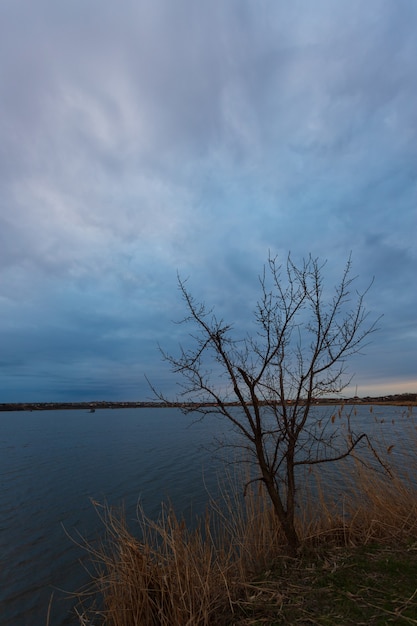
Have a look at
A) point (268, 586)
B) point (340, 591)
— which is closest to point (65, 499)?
point (268, 586)

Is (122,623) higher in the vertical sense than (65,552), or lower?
higher

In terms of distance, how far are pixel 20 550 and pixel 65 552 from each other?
118 centimetres

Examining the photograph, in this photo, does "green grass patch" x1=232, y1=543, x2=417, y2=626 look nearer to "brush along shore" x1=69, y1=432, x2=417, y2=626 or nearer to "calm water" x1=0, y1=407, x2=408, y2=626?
"brush along shore" x1=69, y1=432, x2=417, y2=626

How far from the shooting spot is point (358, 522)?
22.4 ft

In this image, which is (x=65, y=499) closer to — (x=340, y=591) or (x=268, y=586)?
(x=268, y=586)

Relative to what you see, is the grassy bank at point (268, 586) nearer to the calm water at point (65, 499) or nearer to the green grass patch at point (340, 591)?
the green grass patch at point (340, 591)

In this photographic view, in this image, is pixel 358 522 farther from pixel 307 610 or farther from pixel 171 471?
pixel 171 471

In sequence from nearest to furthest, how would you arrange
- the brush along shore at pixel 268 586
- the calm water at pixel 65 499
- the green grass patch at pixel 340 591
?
the green grass patch at pixel 340 591 → the brush along shore at pixel 268 586 → the calm water at pixel 65 499

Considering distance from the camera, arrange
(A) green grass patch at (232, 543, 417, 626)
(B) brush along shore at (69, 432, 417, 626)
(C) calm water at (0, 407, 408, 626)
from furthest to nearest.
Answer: (C) calm water at (0, 407, 408, 626) < (B) brush along shore at (69, 432, 417, 626) < (A) green grass patch at (232, 543, 417, 626)

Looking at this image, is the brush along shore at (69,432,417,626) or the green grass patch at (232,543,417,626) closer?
the green grass patch at (232,543,417,626)

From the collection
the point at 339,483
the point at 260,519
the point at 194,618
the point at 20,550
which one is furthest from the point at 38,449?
the point at 194,618

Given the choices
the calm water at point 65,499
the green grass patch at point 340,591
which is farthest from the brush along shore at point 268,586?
the calm water at point 65,499

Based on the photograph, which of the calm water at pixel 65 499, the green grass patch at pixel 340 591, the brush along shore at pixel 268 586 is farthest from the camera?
the calm water at pixel 65 499

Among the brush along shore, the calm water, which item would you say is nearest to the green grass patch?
the brush along shore
